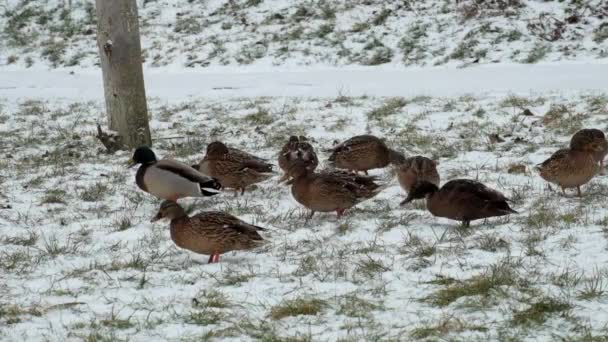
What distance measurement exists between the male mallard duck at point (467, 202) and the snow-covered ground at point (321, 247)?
123 millimetres

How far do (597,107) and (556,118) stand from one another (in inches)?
25.1

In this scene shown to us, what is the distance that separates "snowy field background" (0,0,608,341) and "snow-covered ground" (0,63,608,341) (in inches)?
0.7

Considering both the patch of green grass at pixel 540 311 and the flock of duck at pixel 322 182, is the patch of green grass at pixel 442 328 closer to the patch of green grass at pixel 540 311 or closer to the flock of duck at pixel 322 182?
the patch of green grass at pixel 540 311

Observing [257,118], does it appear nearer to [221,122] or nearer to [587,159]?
[221,122]

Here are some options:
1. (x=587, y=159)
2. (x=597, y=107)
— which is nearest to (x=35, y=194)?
(x=587, y=159)

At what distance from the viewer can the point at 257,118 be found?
1123 centimetres

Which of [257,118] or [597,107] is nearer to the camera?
[597,107]

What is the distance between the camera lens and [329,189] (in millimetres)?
6309

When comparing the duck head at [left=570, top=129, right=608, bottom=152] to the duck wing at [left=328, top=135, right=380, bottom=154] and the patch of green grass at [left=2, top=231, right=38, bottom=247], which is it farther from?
the patch of green grass at [left=2, top=231, right=38, bottom=247]

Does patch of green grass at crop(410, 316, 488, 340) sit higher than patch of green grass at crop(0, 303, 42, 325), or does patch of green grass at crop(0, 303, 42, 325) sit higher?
patch of green grass at crop(410, 316, 488, 340)

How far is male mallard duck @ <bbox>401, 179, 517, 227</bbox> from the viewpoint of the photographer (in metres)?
5.80

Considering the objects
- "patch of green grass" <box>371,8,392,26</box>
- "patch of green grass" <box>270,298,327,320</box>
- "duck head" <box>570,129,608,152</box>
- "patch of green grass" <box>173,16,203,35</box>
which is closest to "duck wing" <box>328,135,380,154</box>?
"duck head" <box>570,129,608,152</box>

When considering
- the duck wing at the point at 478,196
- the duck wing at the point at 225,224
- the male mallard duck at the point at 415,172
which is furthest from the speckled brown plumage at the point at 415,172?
the duck wing at the point at 225,224

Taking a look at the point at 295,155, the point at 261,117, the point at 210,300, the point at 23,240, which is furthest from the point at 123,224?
the point at 261,117
